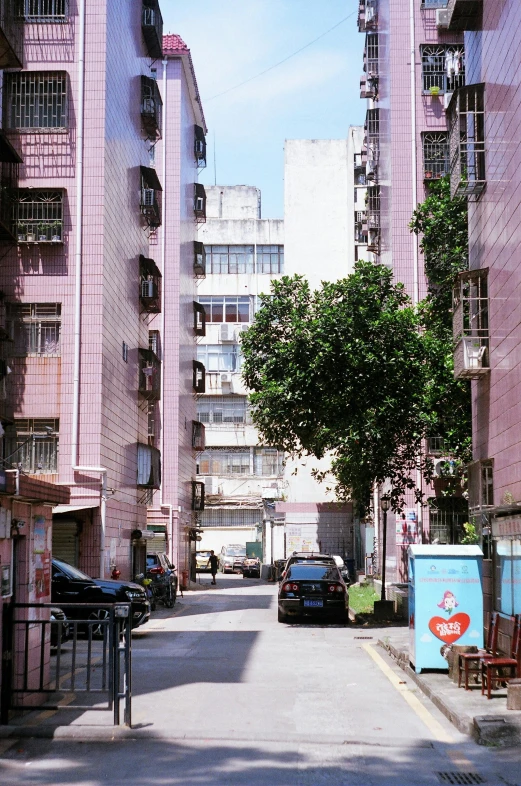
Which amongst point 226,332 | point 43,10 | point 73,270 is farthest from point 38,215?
point 226,332

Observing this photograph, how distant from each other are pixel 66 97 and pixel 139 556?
14.3m

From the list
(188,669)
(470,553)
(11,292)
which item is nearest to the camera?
(470,553)

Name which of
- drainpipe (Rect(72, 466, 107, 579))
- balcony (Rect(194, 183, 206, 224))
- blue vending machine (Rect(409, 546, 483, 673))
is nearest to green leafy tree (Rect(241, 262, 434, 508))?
drainpipe (Rect(72, 466, 107, 579))

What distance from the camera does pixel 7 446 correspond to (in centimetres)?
2470

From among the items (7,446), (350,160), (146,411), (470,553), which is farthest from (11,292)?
(350,160)

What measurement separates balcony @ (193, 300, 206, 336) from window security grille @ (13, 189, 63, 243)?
21855mm

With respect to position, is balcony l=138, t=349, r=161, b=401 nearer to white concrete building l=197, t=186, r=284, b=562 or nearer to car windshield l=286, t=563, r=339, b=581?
car windshield l=286, t=563, r=339, b=581

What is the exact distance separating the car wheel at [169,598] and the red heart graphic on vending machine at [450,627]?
16.2 m

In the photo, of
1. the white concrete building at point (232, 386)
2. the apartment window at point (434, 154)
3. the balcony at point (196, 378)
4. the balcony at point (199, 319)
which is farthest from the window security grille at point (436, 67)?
the white concrete building at point (232, 386)

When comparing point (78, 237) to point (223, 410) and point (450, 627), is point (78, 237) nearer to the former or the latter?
point (450, 627)

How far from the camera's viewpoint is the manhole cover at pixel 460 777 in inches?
295

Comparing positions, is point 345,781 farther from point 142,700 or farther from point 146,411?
point 146,411

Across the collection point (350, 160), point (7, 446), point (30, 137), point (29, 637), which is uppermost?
point (350, 160)

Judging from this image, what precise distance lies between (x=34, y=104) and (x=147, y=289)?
26.2 feet
